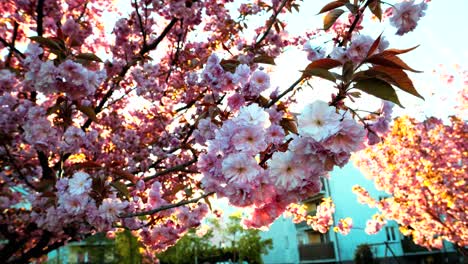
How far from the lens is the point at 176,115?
3.99m

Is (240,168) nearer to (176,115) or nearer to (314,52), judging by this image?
(314,52)

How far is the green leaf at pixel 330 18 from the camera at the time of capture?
1.59 m

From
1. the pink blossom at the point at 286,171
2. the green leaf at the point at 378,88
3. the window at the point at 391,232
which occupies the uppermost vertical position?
the green leaf at the point at 378,88

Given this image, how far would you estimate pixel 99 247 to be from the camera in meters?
28.6

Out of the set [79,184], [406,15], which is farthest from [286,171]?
[79,184]

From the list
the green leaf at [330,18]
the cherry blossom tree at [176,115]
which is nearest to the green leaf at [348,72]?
the cherry blossom tree at [176,115]

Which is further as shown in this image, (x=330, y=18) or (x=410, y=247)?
(x=410, y=247)

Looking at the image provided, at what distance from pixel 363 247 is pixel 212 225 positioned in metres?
14.5

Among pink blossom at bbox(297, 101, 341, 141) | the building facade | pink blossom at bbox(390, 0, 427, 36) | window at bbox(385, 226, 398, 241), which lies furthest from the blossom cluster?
window at bbox(385, 226, 398, 241)

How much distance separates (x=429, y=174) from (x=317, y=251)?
14.3 meters

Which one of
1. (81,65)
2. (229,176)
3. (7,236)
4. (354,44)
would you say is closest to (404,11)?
(354,44)

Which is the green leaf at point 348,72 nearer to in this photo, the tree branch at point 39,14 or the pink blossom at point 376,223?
the tree branch at point 39,14

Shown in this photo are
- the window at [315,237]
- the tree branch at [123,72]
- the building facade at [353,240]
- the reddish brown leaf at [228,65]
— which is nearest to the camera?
the reddish brown leaf at [228,65]

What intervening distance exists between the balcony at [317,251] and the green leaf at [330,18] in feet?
70.4
